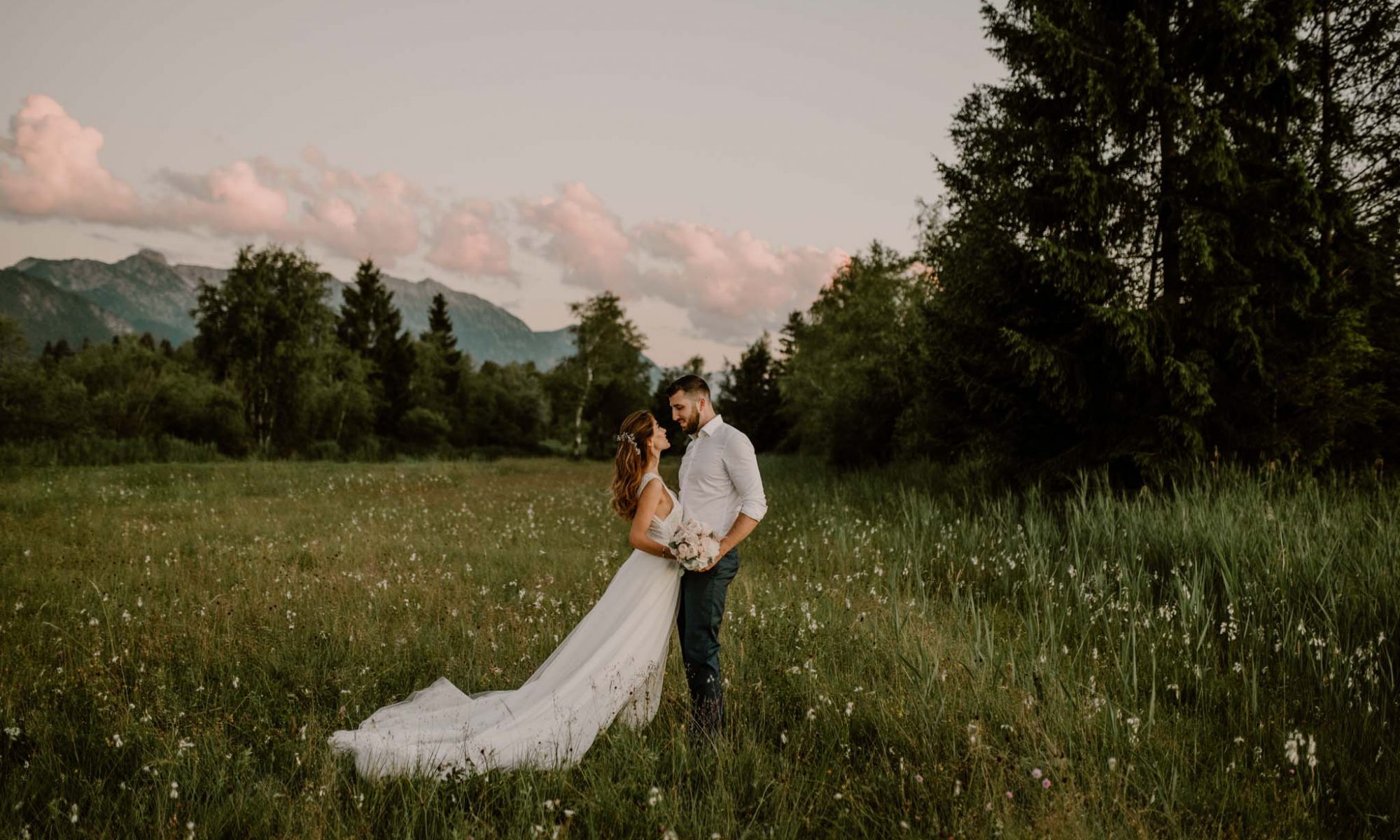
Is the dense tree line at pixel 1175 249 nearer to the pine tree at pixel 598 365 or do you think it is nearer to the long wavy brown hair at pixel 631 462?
the long wavy brown hair at pixel 631 462

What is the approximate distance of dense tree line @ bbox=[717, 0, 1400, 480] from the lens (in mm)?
10523

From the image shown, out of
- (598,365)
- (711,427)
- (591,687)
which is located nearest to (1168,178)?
(711,427)

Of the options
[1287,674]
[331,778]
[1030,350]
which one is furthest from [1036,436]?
[331,778]

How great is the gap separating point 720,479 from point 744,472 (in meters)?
0.21

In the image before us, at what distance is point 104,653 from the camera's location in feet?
18.7

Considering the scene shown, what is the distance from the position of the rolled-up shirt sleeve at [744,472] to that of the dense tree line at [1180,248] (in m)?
8.03

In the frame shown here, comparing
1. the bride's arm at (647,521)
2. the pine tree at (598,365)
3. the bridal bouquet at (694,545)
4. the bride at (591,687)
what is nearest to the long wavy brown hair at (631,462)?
the bride at (591,687)

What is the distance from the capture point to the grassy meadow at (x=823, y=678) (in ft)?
11.1

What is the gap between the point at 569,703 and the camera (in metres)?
4.28

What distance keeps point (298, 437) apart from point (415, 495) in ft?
107

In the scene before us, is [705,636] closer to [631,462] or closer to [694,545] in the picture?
[694,545]

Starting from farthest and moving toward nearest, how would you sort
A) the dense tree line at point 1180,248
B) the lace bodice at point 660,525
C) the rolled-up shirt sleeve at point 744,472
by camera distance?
the dense tree line at point 1180,248, the lace bodice at point 660,525, the rolled-up shirt sleeve at point 744,472

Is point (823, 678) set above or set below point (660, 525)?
below

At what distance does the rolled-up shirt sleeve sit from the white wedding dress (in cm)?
49
